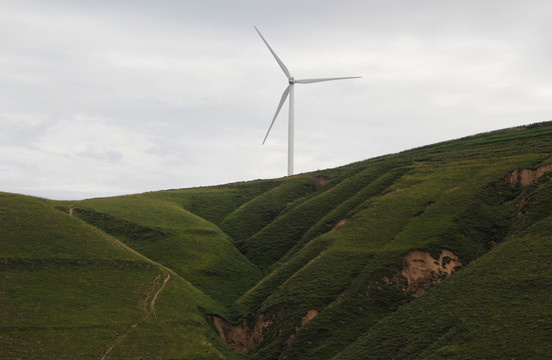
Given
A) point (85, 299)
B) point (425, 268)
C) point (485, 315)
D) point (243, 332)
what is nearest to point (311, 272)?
point (243, 332)

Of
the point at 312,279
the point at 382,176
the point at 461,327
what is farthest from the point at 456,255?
the point at 382,176

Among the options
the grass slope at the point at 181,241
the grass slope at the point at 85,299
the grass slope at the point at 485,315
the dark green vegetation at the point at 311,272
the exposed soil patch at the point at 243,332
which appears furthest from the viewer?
the grass slope at the point at 181,241

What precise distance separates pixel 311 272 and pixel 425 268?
49.0ft

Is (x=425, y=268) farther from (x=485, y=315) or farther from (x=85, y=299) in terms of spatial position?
(x=85, y=299)

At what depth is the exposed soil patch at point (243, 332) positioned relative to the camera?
262ft

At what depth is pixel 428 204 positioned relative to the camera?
93.4m

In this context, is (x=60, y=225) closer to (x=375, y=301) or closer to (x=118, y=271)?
(x=118, y=271)

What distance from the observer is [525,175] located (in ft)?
312

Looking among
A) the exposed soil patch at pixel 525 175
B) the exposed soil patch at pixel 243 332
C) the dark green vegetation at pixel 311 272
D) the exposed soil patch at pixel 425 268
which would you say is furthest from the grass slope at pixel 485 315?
the exposed soil patch at pixel 525 175

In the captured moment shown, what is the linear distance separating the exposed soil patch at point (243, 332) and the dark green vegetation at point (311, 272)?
0.19 meters

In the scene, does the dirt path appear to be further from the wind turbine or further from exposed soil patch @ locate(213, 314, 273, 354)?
the wind turbine

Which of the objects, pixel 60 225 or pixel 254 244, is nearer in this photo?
pixel 60 225

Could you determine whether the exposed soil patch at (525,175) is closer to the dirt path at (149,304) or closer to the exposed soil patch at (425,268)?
the exposed soil patch at (425,268)

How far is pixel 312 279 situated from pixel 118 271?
85.6 ft
